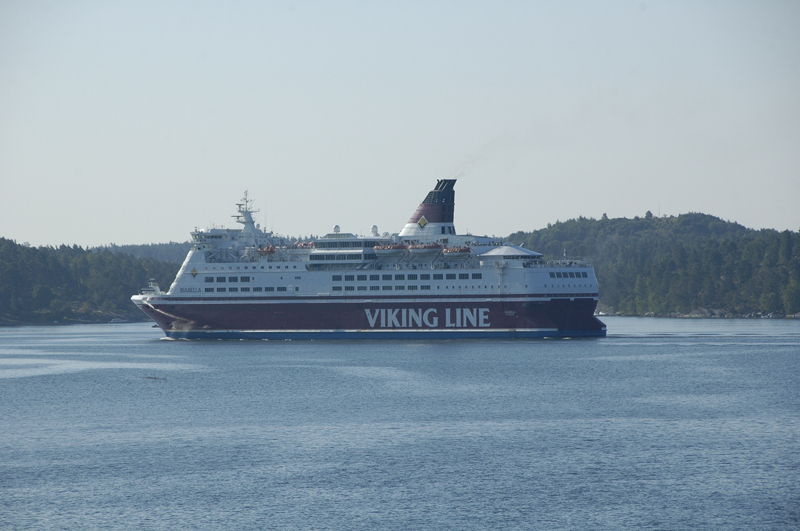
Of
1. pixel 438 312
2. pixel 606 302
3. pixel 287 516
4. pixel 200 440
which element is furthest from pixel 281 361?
pixel 606 302

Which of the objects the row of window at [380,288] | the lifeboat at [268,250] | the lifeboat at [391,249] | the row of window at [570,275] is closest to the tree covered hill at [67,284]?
the lifeboat at [268,250]

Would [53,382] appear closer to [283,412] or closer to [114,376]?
[114,376]

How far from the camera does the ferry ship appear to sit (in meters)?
69.5

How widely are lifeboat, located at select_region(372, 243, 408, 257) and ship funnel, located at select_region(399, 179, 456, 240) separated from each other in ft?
8.55

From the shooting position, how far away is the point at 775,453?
30969mm

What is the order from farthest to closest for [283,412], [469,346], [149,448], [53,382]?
[469,346] < [53,382] < [283,412] < [149,448]

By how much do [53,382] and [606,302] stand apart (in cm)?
14612

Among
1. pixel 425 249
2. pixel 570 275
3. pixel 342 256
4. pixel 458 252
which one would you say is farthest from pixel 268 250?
pixel 570 275

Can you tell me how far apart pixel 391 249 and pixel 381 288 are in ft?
10.9

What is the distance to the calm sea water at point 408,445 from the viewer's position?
83.6ft

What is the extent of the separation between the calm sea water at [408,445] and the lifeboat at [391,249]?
614 inches

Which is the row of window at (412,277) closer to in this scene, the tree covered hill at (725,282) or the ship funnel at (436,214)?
the ship funnel at (436,214)

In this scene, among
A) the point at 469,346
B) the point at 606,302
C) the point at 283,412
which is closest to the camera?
the point at 283,412

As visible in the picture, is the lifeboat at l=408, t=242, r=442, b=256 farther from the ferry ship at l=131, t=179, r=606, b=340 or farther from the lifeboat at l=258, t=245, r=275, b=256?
the lifeboat at l=258, t=245, r=275, b=256
